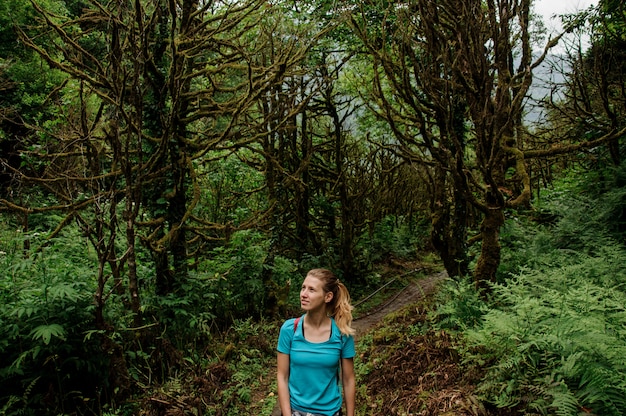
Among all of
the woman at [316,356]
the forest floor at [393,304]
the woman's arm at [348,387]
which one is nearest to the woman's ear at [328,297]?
the woman at [316,356]

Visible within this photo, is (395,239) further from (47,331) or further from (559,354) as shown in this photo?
(47,331)

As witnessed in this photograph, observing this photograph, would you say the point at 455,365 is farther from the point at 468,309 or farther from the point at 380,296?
the point at 380,296

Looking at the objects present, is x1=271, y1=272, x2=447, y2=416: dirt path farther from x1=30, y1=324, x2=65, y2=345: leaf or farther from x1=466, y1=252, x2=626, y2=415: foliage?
x1=30, y1=324, x2=65, y2=345: leaf

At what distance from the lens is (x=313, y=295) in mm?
3076

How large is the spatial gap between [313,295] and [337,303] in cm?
26

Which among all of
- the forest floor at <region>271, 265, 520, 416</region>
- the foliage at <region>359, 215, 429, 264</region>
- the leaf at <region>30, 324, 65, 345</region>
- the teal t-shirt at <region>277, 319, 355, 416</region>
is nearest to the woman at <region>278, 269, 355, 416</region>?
the teal t-shirt at <region>277, 319, 355, 416</region>

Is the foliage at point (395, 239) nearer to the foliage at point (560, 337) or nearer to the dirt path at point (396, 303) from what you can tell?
the dirt path at point (396, 303)

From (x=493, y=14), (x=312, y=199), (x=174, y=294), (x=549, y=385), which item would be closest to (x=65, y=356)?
(x=174, y=294)

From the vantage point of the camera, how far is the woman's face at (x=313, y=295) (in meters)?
3.06

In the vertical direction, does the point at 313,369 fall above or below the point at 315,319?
below

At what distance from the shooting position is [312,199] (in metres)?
12.7

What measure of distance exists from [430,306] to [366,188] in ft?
19.5

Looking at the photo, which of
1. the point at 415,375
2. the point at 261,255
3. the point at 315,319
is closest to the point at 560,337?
the point at 415,375

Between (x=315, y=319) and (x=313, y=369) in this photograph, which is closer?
(x=313, y=369)
